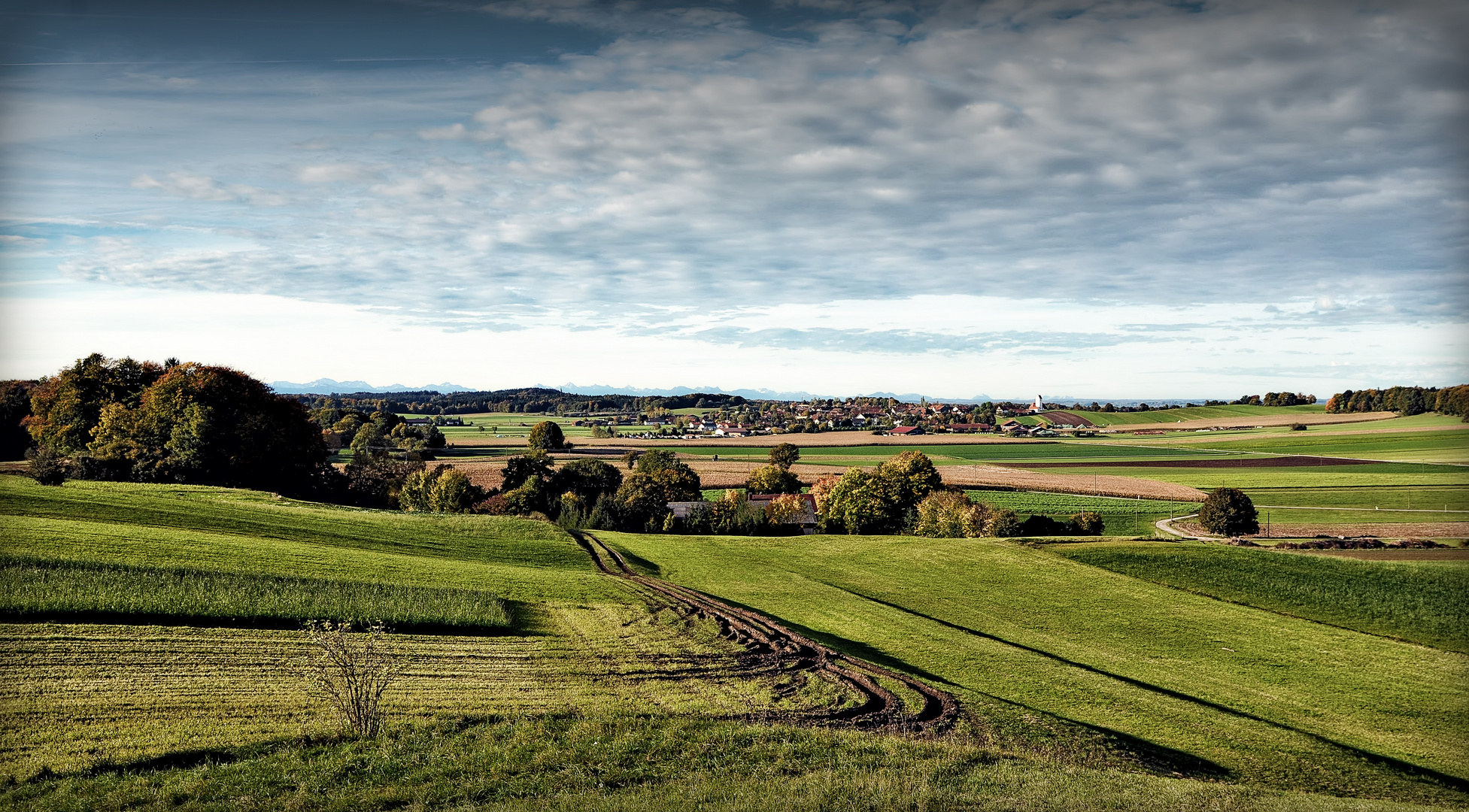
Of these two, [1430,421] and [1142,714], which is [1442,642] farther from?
[1430,421]

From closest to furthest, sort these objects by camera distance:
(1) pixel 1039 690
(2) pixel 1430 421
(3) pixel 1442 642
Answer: (1) pixel 1039 690
(3) pixel 1442 642
(2) pixel 1430 421

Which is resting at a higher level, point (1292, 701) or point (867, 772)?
point (867, 772)

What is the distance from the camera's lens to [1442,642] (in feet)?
110

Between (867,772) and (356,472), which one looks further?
(356,472)

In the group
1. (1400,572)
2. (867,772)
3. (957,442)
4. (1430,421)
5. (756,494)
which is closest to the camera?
(867,772)

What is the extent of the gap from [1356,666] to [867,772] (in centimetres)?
2521

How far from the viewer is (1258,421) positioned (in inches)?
6058

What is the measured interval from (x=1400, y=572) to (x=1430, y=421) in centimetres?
8444

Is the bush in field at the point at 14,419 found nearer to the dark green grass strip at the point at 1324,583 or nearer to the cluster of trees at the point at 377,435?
the cluster of trees at the point at 377,435

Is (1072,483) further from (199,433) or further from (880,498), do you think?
(199,433)

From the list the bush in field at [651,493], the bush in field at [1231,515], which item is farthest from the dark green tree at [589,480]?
the bush in field at [1231,515]

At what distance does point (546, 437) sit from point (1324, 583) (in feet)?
332

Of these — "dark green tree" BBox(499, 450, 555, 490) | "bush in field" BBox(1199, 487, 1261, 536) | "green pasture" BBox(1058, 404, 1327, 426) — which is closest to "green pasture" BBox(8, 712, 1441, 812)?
"bush in field" BBox(1199, 487, 1261, 536)

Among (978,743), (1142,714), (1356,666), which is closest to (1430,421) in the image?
(1356,666)
